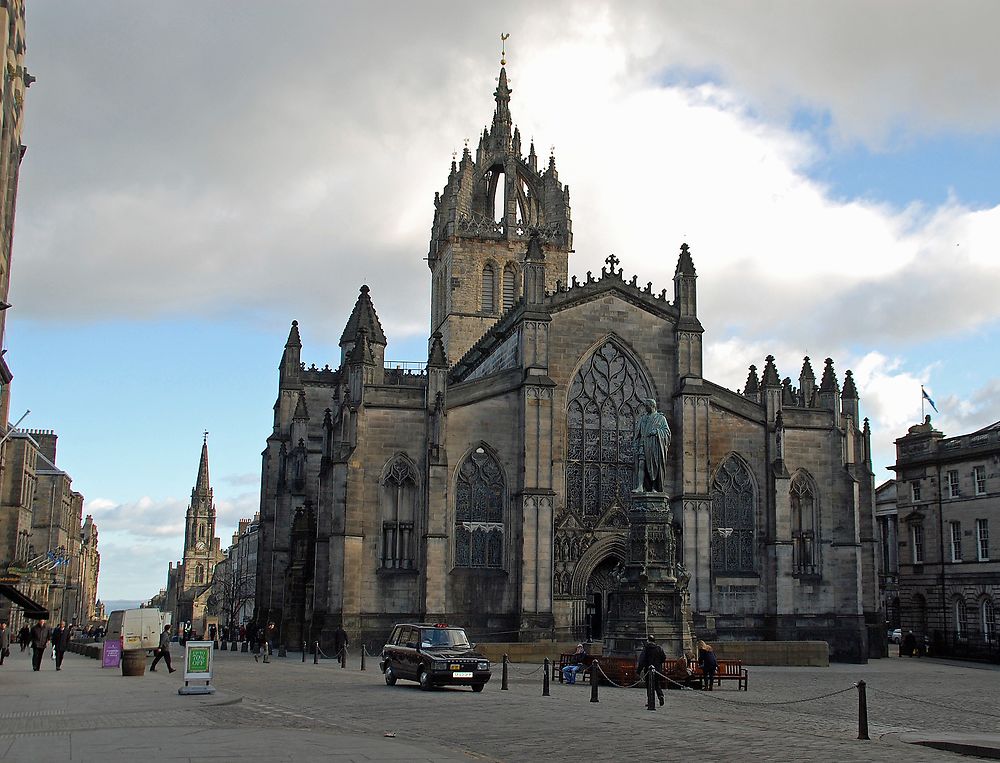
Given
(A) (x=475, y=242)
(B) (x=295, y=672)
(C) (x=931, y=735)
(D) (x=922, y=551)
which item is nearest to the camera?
(C) (x=931, y=735)

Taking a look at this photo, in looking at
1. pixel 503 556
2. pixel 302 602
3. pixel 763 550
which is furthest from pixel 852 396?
pixel 302 602

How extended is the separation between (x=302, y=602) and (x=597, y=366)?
1718cm

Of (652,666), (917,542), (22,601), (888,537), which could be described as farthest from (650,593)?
(888,537)

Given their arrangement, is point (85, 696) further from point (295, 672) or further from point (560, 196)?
point (560, 196)

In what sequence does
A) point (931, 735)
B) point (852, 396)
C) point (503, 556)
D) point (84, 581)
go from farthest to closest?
point (84, 581) < point (852, 396) < point (503, 556) < point (931, 735)

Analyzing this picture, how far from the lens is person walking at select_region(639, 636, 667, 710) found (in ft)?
70.4

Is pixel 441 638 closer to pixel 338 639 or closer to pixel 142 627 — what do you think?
pixel 338 639

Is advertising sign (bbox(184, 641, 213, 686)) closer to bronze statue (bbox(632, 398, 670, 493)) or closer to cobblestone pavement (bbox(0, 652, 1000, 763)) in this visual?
cobblestone pavement (bbox(0, 652, 1000, 763))

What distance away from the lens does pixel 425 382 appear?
1812 inches

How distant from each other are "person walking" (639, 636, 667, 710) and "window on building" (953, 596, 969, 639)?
1388 inches

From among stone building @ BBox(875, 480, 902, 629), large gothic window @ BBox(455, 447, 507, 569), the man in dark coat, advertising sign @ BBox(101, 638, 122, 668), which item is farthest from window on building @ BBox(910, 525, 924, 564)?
advertising sign @ BBox(101, 638, 122, 668)

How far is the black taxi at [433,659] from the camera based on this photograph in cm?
2600

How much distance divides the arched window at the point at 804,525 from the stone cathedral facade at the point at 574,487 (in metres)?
0.06

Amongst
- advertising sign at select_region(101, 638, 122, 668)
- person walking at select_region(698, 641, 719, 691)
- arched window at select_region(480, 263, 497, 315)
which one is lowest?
advertising sign at select_region(101, 638, 122, 668)
